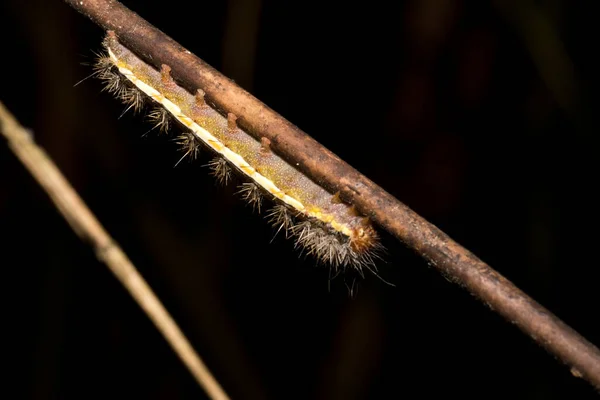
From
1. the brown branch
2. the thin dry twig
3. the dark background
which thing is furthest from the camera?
the dark background

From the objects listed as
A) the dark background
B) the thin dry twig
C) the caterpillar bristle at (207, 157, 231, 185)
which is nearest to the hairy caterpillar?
the caterpillar bristle at (207, 157, 231, 185)

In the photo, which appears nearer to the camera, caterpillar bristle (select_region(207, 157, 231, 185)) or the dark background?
caterpillar bristle (select_region(207, 157, 231, 185))

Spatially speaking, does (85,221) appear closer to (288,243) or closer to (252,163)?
(252,163)

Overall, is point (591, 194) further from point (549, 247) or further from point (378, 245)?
point (378, 245)

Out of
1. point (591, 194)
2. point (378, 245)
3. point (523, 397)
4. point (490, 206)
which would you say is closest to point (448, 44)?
point (490, 206)

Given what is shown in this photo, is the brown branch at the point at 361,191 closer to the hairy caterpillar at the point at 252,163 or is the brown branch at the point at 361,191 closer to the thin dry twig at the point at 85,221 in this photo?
the hairy caterpillar at the point at 252,163

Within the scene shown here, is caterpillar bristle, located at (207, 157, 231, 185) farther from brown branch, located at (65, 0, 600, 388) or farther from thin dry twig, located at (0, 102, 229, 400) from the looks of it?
thin dry twig, located at (0, 102, 229, 400)
